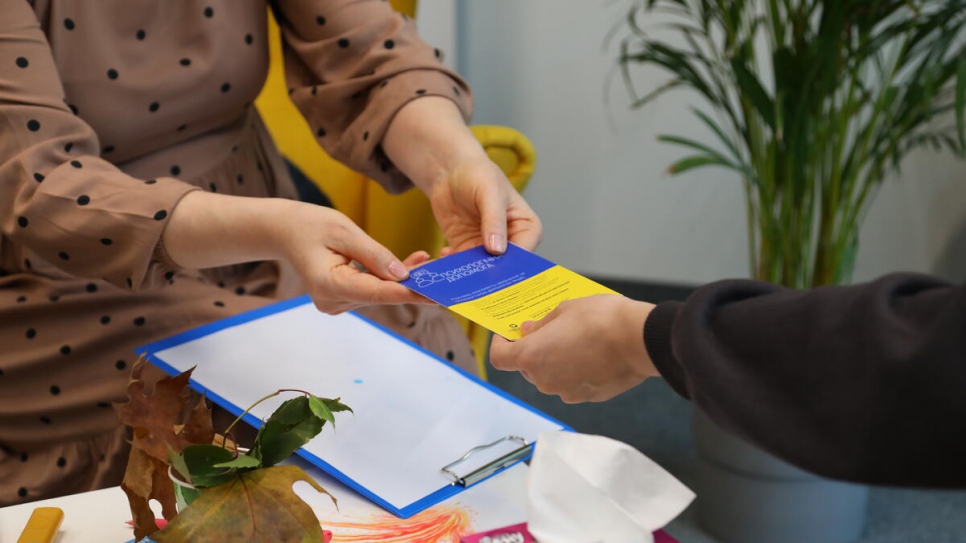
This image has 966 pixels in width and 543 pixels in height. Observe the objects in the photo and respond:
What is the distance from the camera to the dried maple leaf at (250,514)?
53cm

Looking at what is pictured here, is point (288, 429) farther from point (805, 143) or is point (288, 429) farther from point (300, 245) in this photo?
point (805, 143)

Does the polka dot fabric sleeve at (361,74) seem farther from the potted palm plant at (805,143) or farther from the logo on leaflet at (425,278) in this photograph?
the potted palm plant at (805,143)

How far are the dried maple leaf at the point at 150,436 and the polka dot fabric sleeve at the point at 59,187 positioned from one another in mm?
326

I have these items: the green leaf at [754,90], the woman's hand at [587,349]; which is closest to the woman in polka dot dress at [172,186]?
the woman's hand at [587,349]

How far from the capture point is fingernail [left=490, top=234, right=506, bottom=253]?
874mm

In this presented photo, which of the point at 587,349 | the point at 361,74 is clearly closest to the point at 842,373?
the point at 587,349

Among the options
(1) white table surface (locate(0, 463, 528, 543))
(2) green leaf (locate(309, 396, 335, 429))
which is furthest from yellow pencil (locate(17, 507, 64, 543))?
(2) green leaf (locate(309, 396, 335, 429))

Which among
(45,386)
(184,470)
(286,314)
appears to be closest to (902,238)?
(286,314)

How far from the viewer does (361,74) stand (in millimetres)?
1145

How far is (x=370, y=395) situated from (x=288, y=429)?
29cm

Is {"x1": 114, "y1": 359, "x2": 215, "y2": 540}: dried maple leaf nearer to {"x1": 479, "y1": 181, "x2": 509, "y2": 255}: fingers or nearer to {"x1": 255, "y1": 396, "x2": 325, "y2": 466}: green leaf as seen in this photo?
{"x1": 255, "y1": 396, "x2": 325, "y2": 466}: green leaf

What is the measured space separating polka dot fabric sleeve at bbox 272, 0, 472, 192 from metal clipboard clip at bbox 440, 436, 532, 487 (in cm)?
46

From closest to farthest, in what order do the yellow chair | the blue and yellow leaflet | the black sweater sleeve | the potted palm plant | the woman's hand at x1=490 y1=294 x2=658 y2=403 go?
1. the black sweater sleeve
2. the woman's hand at x1=490 y1=294 x2=658 y2=403
3. the blue and yellow leaflet
4. the yellow chair
5. the potted palm plant

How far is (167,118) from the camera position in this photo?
1.03 m
